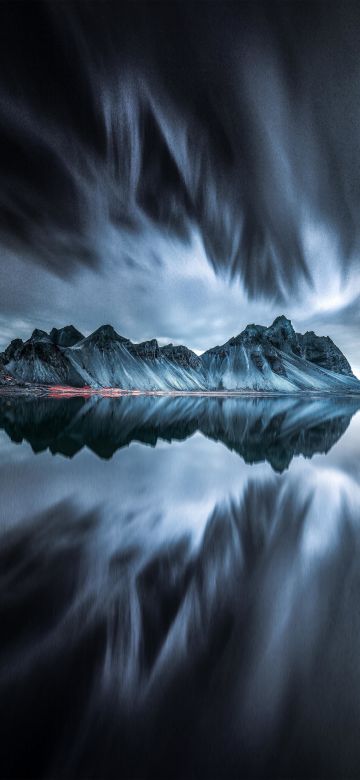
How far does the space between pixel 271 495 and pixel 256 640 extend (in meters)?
5.58

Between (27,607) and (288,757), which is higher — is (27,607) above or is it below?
above

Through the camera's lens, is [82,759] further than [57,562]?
No

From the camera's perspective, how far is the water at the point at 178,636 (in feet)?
9.07

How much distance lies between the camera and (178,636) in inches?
156

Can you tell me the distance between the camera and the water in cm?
277

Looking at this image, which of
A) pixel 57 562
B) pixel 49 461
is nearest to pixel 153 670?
pixel 57 562

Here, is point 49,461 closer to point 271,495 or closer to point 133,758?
point 271,495

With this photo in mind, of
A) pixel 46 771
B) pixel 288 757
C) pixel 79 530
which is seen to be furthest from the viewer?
pixel 79 530

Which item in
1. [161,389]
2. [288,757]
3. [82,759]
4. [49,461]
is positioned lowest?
[288,757]

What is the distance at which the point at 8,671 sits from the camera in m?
3.30

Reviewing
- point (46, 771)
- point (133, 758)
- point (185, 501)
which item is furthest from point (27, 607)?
point (185, 501)

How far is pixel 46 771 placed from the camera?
253 centimetres

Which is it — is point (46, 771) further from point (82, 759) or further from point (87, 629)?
point (87, 629)

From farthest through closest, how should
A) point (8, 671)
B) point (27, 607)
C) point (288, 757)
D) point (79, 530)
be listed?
1. point (79, 530)
2. point (27, 607)
3. point (8, 671)
4. point (288, 757)
